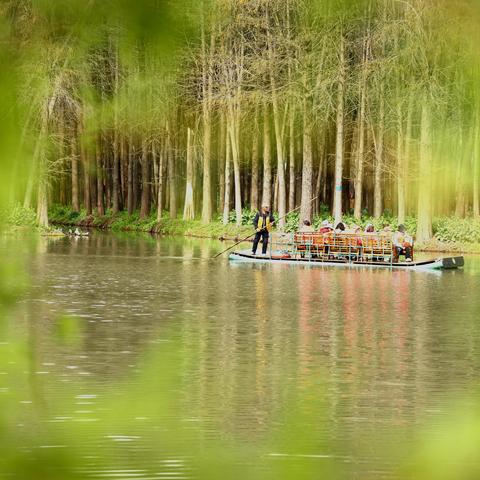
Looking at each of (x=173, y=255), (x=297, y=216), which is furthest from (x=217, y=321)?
(x=297, y=216)

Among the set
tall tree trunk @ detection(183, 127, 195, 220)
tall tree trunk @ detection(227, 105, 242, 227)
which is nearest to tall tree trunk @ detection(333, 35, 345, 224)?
tall tree trunk @ detection(227, 105, 242, 227)

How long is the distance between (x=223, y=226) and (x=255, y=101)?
278 inches

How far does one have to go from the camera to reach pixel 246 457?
139 inches

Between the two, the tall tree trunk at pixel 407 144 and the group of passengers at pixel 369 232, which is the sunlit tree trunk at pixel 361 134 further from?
the group of passengers at pixel 369 232

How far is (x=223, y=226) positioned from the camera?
68.6 m

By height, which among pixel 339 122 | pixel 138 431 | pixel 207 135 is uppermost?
pixel 207 135

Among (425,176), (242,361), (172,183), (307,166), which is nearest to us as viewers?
(242,361)

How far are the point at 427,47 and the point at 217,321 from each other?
29.0 m

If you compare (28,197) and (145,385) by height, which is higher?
(28,197)

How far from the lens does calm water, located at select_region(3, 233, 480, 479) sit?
343cm

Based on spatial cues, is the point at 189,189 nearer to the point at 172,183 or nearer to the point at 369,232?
the point at 172,183

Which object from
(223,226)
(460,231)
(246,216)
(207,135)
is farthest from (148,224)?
(460,231)

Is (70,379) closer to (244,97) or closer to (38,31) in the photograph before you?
(38,31)

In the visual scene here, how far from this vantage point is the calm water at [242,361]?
343 centimetres
